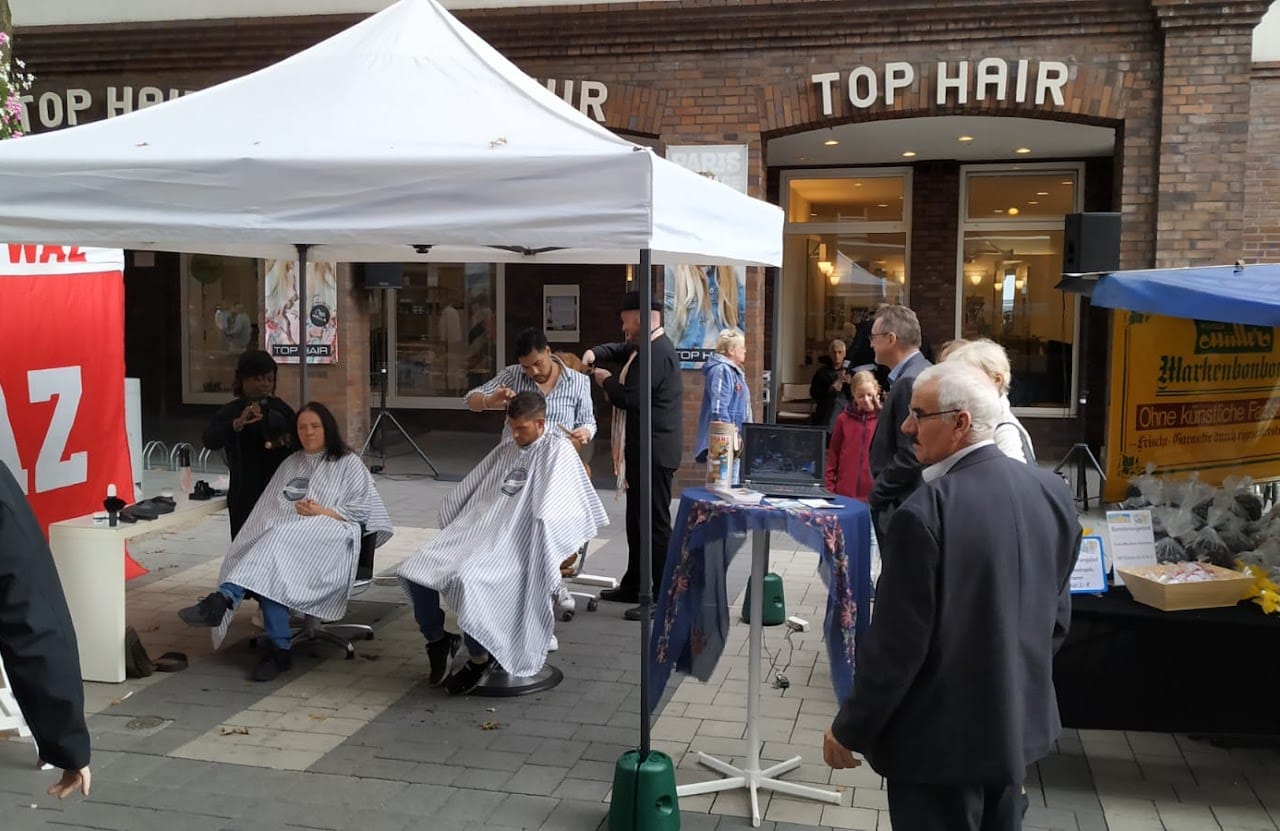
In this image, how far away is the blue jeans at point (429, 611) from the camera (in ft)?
17.4

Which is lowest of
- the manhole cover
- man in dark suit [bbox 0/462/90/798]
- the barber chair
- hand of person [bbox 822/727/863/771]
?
the manhole cover

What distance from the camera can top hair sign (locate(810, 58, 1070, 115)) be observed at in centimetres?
1026

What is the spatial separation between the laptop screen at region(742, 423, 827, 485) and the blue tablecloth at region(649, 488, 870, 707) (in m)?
0.22

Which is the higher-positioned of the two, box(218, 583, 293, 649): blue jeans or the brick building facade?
the brick building facade

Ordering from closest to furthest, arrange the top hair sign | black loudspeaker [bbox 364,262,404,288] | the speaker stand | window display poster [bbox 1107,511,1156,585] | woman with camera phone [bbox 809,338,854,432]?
window display poster [bbox 1107,511,1156,585] → the top hair sign → the speaker stand → black loudspeaker [bbox 364,262,404,288] → woman with camera phone [bbox 809,338,854,432]

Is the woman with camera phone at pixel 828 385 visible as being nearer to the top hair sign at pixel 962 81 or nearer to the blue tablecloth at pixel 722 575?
the top hair sign at pixel 962 81

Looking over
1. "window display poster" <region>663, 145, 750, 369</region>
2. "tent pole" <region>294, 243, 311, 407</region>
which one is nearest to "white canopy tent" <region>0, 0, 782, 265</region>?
"tent pole" <region>294, 243, 311, 407</region>

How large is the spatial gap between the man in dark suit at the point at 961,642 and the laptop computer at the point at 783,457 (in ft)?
6.38

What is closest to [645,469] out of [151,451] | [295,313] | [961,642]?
[961,642]

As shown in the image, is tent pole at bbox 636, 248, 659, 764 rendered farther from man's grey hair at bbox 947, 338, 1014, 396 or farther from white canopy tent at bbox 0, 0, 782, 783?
man's grey hair at bbox 947, 338, 1014, 396

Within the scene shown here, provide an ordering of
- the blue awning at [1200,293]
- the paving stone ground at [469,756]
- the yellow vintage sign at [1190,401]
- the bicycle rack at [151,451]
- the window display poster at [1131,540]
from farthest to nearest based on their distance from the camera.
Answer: the bicycle rack at [151,451] → the yellow vintage sign at [1190,401] → the window display poster at [1131,540] → the blue awning at [1200,293] → the paving stone ground at [469,756]

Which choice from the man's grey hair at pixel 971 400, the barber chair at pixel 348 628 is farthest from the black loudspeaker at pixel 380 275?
the man's grey hair at pixel 971 400

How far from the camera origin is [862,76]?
1059 cm

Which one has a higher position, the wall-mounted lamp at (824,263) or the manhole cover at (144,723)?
the wall-mounted lamp at (824,263)
